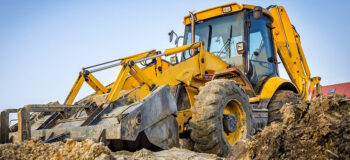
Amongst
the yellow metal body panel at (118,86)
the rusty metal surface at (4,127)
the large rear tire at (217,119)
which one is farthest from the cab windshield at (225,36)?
the rusty metal surface at (4,127)

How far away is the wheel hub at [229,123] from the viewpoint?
564 cm

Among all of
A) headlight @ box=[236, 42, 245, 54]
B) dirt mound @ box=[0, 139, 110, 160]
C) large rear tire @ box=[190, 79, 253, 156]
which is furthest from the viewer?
headlight @ box=[236, 42, 245, 54]

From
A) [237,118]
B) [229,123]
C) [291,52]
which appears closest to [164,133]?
[229,123]

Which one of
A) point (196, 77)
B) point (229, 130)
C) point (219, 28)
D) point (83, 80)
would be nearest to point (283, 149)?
point (229, 130)

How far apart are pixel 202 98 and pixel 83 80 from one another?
208 centimetres

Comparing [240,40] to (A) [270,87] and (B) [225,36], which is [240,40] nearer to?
(B) [225,36]

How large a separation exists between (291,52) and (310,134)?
6733mm

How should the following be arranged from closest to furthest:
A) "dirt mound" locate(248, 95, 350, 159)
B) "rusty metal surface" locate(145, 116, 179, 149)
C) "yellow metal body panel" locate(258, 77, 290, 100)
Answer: "dirt mound" locate(248, 95, 350, 159)
"rusty metal surface" locate(145, 116, 179, 149)
"yellow metal body panel" locate(258, 77, 290, 100)

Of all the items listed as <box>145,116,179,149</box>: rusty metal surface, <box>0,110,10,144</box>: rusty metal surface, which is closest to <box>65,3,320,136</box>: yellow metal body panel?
<box>145,116,179,149</box>: rusty metal surface

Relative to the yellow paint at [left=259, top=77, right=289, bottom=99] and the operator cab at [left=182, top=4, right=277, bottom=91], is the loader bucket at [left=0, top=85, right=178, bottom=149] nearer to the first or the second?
the operator cab at [left=182, top=4, right=277, bottom=91]

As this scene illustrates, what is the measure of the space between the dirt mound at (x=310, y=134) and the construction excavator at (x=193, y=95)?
168 cm

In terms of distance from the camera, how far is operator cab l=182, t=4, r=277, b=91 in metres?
7.38

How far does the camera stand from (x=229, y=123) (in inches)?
223

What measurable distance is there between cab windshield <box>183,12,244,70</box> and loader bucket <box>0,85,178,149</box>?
251cm
